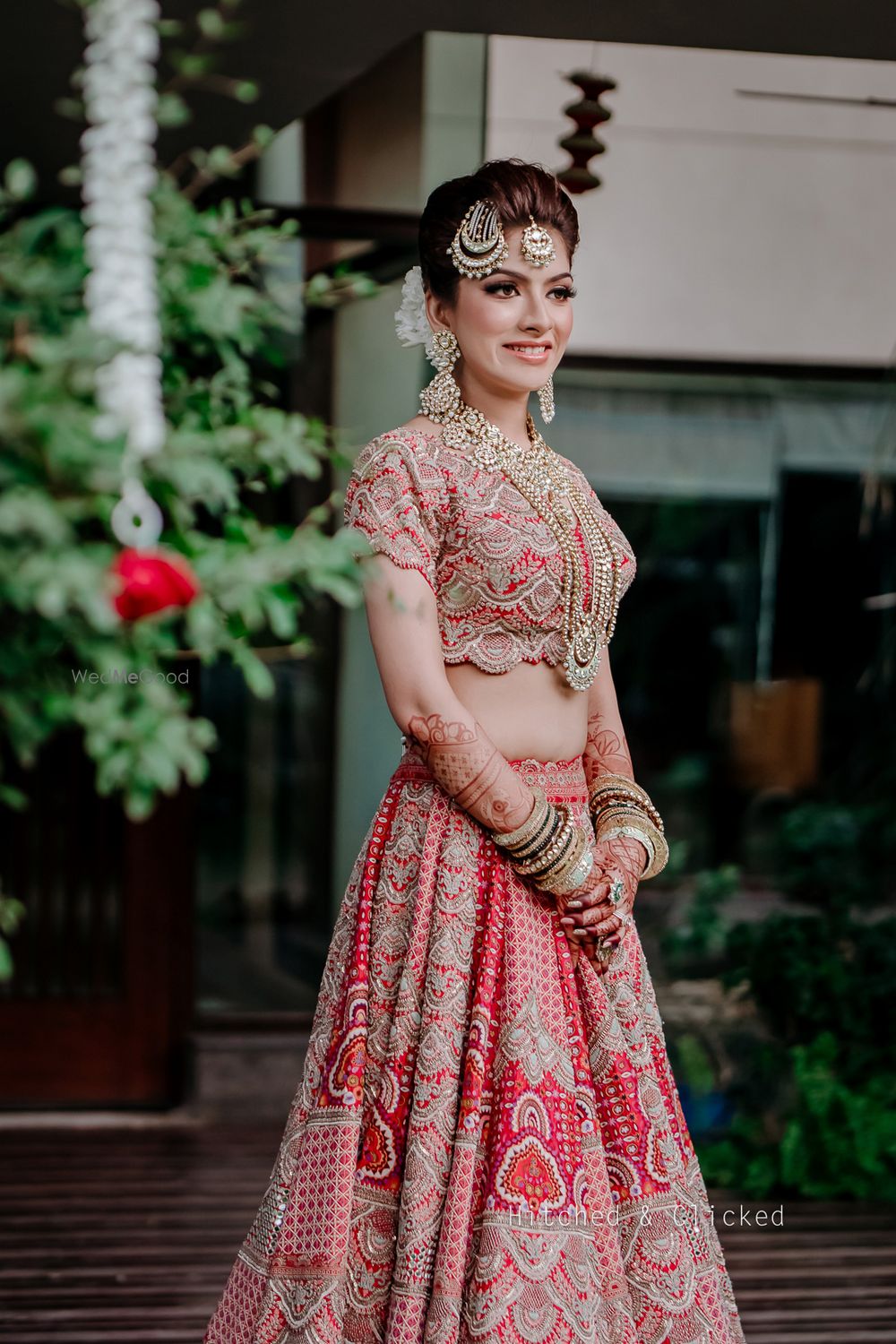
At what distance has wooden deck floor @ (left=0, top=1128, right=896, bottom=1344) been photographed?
2756mm

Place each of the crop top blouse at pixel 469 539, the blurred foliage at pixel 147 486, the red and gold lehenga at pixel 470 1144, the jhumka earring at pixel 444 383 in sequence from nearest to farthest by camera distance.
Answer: the blurred foliage at pixel 147 486 < the red and gold lehenga at pixel 470 1144 < the crop top blouse at pixel 469 539 < the jhumka earring at pixel 444 383

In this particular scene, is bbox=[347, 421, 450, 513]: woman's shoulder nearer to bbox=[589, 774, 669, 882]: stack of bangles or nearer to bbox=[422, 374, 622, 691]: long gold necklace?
bbox=[422, 374, 622, 691]: long gold necklace

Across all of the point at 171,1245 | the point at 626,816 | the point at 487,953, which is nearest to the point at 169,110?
the point at 487,953

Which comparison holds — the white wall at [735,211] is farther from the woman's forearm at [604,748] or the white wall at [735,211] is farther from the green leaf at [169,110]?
the green leaf at [169,110]

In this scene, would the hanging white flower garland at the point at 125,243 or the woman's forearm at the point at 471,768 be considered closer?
the hanging white flower garland at the point at 125,243

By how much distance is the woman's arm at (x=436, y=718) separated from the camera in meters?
1.96

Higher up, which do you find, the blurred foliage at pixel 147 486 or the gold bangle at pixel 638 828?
the blurred foliage at pixel 147 486

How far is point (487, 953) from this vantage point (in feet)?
6.55

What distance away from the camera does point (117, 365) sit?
1.12m

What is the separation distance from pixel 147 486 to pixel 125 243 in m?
0.19

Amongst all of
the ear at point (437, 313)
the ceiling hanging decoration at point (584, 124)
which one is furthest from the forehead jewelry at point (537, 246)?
the ceiling hanging decoration at point (584, 124)

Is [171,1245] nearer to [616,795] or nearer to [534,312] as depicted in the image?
[616,795]

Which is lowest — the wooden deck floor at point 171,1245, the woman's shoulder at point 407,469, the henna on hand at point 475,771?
the wooden deck floor at point 171,1245

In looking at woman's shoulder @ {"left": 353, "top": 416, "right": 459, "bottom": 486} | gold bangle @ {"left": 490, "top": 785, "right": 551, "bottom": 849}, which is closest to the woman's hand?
gold bangle @ {"left": 490, "top": 785, "right": 551, "bottom": 849}
